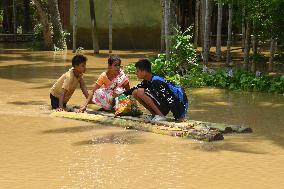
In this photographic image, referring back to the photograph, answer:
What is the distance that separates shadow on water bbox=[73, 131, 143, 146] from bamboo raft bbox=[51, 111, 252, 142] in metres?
0.39

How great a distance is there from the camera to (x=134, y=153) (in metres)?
7.02

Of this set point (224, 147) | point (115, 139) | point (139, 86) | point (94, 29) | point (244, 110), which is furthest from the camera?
point (94, 29)

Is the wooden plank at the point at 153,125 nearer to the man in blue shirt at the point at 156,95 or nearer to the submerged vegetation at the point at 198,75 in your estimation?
the man in blue shirt at the point at 156,95

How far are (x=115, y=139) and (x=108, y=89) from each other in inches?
75.6

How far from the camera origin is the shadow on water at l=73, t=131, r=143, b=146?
24.9 feet

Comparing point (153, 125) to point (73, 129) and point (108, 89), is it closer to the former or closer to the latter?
point (73, 129)

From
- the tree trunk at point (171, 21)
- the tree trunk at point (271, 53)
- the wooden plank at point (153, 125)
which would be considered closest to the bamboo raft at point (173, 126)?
the wooden plank at point (153, 125)

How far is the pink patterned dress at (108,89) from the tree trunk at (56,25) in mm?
14649

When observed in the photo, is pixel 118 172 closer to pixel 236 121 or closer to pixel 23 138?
pixel 23 138

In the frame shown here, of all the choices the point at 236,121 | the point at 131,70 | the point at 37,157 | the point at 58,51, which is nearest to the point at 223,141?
the point at 236,121

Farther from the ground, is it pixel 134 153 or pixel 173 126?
pixel 173 126

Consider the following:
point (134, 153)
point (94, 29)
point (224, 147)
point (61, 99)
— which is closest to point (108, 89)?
point (61, 99)

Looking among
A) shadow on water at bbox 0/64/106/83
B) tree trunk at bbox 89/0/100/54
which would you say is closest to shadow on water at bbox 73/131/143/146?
shadow on water at bbox 0/64/106/83

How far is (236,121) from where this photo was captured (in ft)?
30.5
